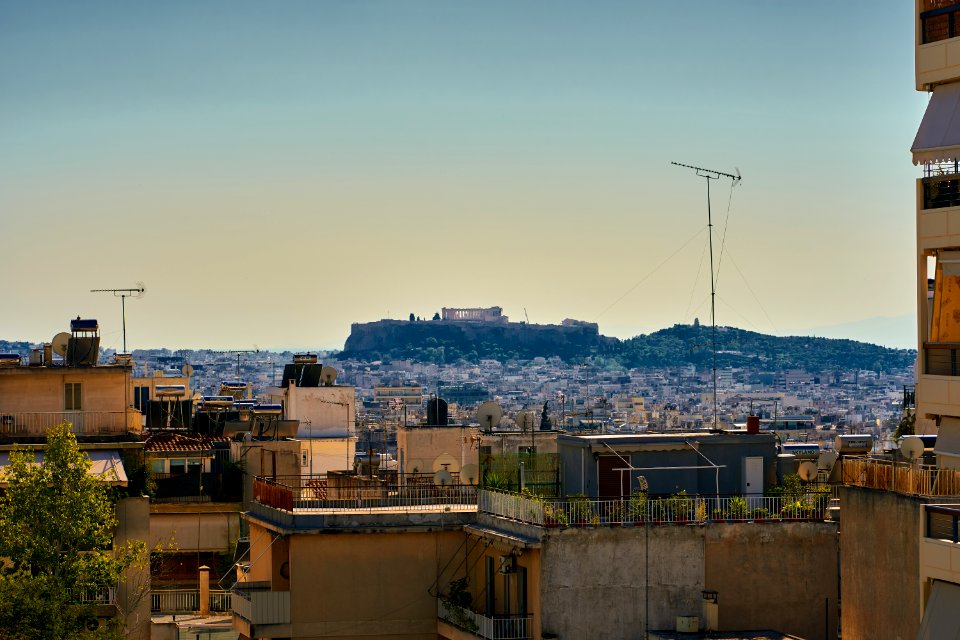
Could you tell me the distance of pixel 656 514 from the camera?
3169 cm

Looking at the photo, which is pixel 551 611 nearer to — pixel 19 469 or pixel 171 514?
pixel 19 469

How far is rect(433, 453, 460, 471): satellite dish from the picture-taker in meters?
57.3

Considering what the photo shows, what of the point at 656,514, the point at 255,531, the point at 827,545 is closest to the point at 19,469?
the point at 255,531

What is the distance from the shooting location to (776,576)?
31.8 m

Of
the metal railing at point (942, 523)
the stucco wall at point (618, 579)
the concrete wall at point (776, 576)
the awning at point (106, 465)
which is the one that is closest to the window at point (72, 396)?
the awning at point (106, 465)

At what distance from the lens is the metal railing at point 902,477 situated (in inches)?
1046

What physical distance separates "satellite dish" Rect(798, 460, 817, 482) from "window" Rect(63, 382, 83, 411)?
1987cm

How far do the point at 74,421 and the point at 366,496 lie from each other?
1082 centimetres

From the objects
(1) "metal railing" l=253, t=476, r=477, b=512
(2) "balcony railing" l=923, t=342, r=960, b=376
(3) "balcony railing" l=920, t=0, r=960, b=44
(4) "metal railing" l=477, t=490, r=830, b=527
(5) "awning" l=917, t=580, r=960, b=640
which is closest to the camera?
(5) "awning" l=917, t=580, r=960, b=640

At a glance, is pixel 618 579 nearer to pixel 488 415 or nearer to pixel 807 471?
pixel 807 471

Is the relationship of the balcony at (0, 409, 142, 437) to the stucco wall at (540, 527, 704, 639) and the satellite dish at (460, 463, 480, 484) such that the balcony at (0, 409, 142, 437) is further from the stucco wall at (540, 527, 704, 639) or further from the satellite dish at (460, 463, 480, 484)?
the stucco wall at (540, 527, 704, 639)

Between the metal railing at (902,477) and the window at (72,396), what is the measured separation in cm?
2295

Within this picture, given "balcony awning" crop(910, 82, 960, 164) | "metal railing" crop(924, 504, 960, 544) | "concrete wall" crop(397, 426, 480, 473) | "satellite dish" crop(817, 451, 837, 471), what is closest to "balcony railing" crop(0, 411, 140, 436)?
"concrete wall" crop(397, 426, 480, 473)

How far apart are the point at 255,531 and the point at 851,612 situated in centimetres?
1416
